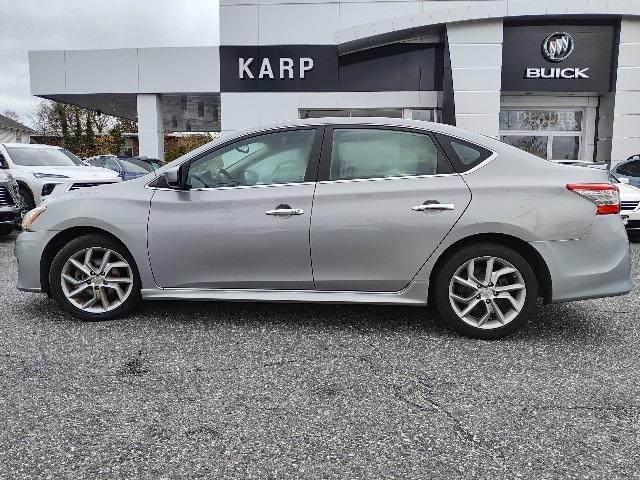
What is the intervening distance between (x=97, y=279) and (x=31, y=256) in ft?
1.95

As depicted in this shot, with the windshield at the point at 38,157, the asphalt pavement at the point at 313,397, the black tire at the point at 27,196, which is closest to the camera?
the asphalt pavement at the point at 313,397

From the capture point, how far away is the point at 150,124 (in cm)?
2161

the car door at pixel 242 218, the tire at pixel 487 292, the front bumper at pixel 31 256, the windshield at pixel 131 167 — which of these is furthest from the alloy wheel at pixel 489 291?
the windshield at pixel 131 167

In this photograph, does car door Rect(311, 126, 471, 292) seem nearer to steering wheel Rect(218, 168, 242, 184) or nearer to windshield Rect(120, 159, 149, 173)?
steering wheel Rect(218, 168, 242, 184)

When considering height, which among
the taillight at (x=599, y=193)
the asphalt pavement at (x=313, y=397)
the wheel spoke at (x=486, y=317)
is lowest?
the asphalt pavement at (x=313, y=397)

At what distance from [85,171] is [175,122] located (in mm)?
21560

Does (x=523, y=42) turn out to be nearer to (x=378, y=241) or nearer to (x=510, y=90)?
(x=510, y=90)

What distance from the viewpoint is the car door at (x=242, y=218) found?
3.96m

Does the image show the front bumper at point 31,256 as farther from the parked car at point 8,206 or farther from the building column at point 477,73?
the building column at point 477,73

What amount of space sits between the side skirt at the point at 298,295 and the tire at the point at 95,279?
0.71 ft

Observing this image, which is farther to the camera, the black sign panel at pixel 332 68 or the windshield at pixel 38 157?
the black sign panel at pixel 332 68

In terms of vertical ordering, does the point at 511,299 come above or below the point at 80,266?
below

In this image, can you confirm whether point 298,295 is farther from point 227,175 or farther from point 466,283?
point 466,283

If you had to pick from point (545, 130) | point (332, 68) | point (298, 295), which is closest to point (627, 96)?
point (545, 130)
